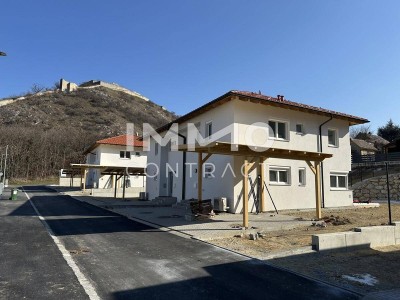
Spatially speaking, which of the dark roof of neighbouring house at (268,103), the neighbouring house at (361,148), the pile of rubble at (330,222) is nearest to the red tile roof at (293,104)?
the dark roof of neighbouring house at (268,103)

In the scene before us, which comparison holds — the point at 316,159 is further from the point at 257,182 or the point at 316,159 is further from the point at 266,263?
the point at 266,263

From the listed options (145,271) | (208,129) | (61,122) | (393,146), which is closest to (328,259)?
(145,271)

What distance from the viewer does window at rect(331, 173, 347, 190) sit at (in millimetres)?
20484

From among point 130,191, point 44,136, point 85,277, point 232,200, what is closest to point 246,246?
point 85,277

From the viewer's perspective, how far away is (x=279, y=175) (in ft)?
59.8

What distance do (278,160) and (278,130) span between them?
5.66ft

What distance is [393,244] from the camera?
9.78 m

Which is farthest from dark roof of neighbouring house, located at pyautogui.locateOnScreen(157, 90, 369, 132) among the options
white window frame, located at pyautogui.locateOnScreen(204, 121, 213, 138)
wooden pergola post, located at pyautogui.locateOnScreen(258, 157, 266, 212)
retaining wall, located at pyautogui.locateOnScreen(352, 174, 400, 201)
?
retaining wall, located at pyautogui.locateOnScreen(352, 174, 400, 201)

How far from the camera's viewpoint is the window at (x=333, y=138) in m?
20.7

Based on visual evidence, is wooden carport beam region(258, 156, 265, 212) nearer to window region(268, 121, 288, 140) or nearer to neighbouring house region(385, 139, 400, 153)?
window region(268, 121, 288, 140)

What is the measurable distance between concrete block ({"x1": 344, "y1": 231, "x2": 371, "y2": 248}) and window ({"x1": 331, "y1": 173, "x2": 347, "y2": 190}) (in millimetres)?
11833

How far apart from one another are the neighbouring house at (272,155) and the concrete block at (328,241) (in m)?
5.14

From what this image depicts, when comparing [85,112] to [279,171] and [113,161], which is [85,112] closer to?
[113,161]

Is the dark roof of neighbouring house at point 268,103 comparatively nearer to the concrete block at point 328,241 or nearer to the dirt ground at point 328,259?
the dirt ground at point 328,259
